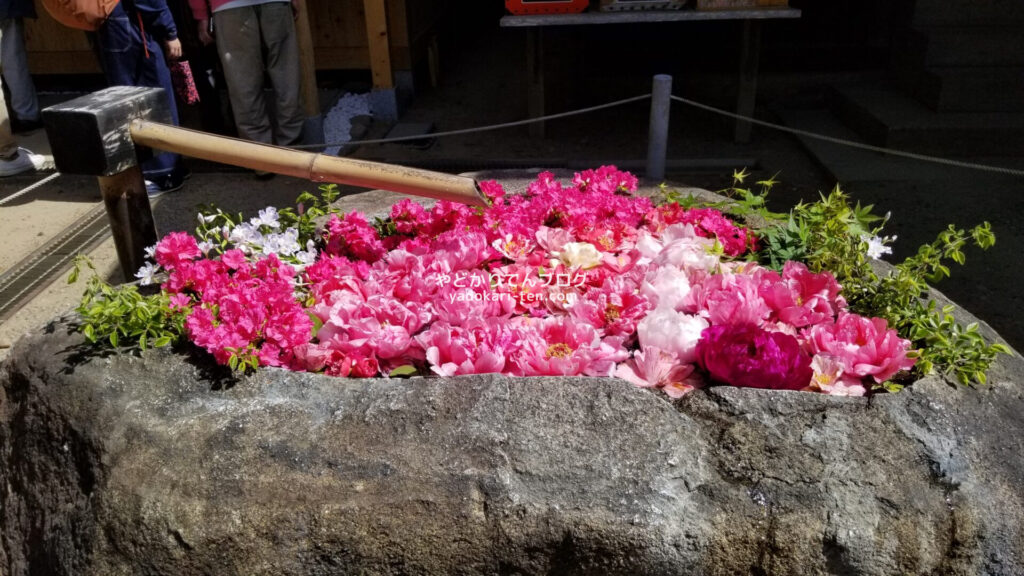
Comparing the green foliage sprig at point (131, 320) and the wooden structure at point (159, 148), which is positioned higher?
the wooden structure at point (159, 148)

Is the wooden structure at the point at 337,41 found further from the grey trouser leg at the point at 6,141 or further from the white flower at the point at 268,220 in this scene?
the white flower at the point at 268,220

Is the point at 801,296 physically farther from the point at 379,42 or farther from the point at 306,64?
the point at 379,42

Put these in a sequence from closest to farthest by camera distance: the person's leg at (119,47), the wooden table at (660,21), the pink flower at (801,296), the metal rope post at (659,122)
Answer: the pink flower at (801,296), the metal rope post at (659,122), the person's leg at (119,47), the wooden table at (660,21)

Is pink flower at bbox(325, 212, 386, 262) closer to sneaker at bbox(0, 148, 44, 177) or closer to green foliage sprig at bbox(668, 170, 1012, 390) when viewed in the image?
green foliage sprig at bbox(668, 170, 1012, 390)

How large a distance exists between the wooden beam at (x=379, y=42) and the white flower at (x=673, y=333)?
18.8 feet

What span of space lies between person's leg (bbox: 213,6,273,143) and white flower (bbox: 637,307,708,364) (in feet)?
15.4

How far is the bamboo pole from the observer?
251 centimetres

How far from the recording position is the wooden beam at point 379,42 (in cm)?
724

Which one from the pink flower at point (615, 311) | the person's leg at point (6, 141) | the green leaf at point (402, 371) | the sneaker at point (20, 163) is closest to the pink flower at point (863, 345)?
the pink flower at point (615, 311)

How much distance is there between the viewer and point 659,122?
4582 millimetres

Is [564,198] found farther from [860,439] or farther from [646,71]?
[646,71]

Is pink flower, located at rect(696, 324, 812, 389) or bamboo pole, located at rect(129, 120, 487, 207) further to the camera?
bamboo pole, located at rect(129, 120, 487, 207)

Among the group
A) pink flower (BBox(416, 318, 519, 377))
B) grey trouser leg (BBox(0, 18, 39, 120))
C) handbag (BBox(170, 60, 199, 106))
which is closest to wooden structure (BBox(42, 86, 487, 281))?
pink flower (BBox(416, 318, 519, 377))

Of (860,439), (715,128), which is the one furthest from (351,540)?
Answer: (715,128)
